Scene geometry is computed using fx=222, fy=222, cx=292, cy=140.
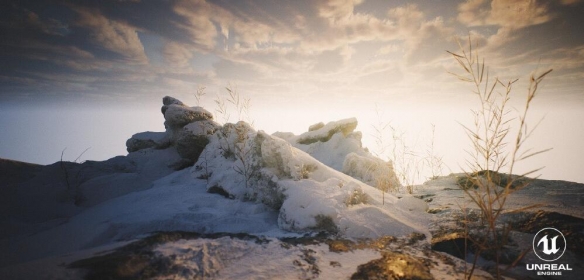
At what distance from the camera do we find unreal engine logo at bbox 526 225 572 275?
1.81 m

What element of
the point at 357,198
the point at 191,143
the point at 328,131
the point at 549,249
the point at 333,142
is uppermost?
the point at 328,131

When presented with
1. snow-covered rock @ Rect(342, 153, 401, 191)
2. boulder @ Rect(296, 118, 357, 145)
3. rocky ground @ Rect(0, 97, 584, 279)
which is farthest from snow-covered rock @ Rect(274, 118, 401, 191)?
rocky ground @ Rect(0, 97, 584, 279)

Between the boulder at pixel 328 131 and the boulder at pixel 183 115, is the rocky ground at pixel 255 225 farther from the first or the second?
the boulder at pixel 328 131

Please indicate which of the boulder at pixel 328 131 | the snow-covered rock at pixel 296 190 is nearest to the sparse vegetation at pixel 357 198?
the snow-covered rock at pixel 296 190

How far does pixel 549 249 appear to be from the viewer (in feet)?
6.69

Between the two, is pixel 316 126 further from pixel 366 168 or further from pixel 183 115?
pixel 183 115

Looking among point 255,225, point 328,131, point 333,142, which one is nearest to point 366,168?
point 333,142

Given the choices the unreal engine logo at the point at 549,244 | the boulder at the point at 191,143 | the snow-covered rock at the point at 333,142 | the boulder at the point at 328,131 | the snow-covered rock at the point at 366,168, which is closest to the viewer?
the unreal engine logo at the point at 549,244

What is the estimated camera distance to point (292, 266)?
179 cm

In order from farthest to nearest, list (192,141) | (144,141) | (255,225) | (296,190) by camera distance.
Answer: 1. (144,141)
2. (192,141)
3. (296,190)
4. (255,225)

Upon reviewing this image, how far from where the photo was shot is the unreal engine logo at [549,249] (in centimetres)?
181

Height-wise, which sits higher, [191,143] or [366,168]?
[191,143]

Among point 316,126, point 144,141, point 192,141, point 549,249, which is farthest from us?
point 316,126

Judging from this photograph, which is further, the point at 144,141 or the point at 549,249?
the point at 144,141
